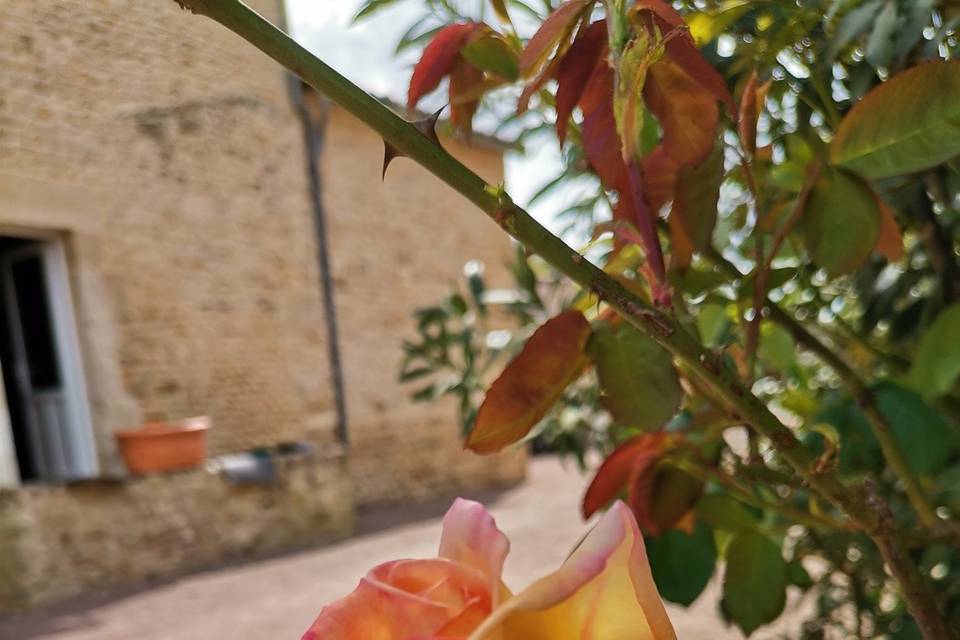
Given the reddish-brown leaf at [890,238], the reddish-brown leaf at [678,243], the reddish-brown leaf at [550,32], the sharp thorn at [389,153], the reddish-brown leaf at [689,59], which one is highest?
the reddish-brown leaf at [550,32]

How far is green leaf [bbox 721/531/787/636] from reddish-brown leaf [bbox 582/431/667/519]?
4.3 inches

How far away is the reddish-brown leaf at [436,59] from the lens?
1.28ft

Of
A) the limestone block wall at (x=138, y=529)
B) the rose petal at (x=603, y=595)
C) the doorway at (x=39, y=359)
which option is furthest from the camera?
the limestone block wall at (x=138, y=529)

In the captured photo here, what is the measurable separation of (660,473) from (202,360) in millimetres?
2321

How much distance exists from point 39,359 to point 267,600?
2.17 feet

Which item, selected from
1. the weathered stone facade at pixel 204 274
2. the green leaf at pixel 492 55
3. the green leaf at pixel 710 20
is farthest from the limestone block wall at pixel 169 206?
the green leaf at pixel 710 20

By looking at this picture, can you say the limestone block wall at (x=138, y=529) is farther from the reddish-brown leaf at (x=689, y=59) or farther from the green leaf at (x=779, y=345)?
the reddish-brown leaf at (x=689, y=59)

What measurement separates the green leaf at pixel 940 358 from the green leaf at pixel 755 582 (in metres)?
0.12

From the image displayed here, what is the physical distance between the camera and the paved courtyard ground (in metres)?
1.04

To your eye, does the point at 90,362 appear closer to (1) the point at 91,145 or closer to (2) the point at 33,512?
(2) the point at 33,512

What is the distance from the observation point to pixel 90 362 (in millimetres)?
1565

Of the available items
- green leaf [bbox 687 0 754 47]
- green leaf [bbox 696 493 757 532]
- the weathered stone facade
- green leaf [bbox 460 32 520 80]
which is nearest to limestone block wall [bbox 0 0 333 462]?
the weathered stone facade

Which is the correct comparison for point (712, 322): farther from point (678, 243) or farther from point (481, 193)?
point (481, 193)

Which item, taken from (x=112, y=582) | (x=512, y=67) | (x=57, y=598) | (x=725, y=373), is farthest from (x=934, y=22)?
(x=112, y=582)
